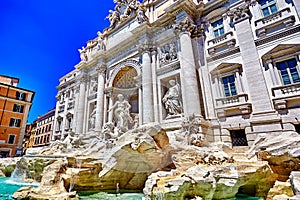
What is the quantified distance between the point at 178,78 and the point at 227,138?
15.0 feet

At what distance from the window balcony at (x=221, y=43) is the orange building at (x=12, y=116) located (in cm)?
2326

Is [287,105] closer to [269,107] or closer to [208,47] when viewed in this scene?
[269,107]

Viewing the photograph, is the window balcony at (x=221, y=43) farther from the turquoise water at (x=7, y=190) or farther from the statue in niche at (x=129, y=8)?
the turquoise water at (x=7, y=190)

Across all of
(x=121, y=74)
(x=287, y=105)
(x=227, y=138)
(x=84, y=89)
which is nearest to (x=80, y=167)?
(x=227, y=138)

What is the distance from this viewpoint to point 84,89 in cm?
1820

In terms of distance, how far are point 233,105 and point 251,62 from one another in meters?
2.22

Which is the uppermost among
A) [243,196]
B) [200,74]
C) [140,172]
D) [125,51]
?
[125,51]

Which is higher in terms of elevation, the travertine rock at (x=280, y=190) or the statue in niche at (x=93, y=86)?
the statue in niche at (x=93, y=86)

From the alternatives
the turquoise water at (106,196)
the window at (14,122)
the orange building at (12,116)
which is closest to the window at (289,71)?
the turquoise water at (106,196)

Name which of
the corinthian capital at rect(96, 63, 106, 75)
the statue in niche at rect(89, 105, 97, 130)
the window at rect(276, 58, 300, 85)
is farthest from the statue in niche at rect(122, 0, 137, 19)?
the window at rect(276, 58, 300, 85)

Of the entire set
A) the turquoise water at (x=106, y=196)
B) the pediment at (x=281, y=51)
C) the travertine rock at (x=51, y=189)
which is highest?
the pediment at (x=281, y=51)

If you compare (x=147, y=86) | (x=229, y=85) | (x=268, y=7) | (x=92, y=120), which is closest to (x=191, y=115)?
(x=229, y=85)

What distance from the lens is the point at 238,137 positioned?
352 inches

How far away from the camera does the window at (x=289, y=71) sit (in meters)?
7.83
